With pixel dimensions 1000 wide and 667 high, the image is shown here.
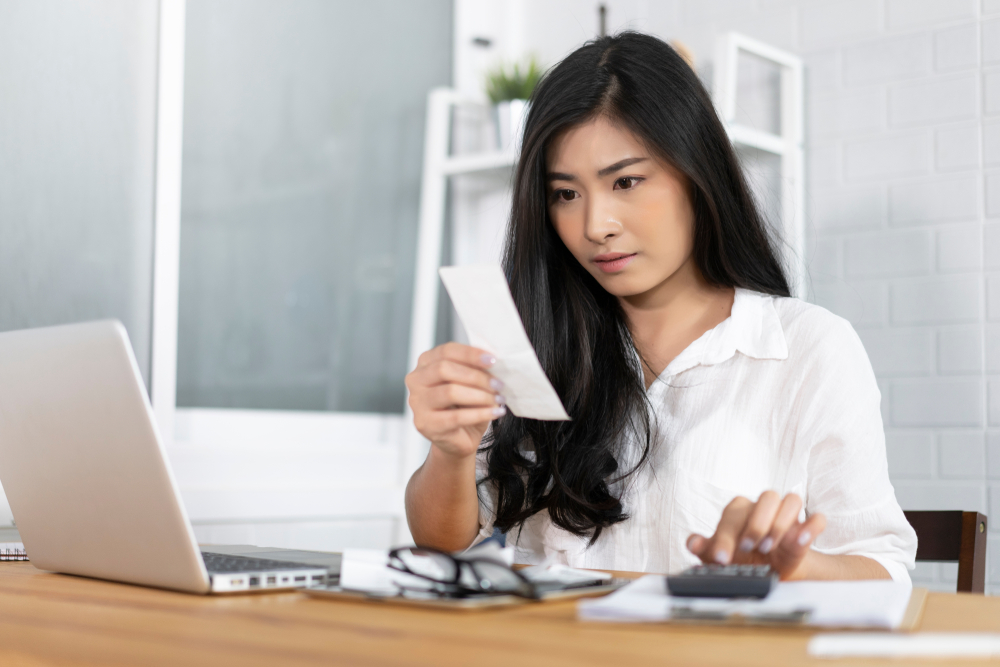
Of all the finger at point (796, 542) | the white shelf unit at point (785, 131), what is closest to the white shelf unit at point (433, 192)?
the white shelf unit at point (785, 131)

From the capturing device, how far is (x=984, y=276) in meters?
1.94

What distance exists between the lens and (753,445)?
4.24 ft

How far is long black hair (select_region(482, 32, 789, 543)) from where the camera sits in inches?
51.9

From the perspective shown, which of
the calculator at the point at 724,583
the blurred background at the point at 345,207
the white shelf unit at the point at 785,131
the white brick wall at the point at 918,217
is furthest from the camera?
the white shelf unit at the point at 785,131

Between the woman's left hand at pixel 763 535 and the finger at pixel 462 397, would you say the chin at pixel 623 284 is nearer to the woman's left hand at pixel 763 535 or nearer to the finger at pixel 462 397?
the finger at pixel 462 397

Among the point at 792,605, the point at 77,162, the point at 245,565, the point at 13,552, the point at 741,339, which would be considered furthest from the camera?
the point at 77,162

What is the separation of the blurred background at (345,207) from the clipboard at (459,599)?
1.15 metres

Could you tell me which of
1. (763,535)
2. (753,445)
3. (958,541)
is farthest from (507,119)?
(763,535)

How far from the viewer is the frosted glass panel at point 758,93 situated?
2242mm

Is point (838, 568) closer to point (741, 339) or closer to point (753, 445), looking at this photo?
point (753, 445)

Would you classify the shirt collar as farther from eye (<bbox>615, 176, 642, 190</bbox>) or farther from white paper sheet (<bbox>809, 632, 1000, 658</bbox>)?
white paper sheet (<bbox>809, 632, 1000, 658</bbox>)

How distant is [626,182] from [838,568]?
571 mm

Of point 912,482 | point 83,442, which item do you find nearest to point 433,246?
point 912,482

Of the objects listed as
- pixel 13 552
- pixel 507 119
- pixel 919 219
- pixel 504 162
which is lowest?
pixel 13 552
